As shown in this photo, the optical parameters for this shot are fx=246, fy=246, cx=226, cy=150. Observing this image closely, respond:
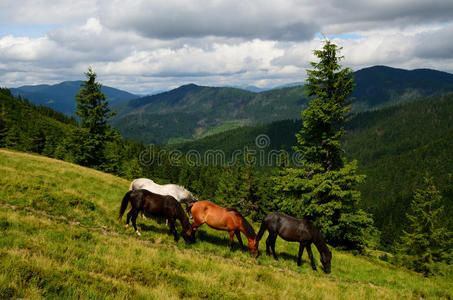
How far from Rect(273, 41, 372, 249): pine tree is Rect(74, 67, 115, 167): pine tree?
31.6 m

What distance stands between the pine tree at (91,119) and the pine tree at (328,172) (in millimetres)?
31639

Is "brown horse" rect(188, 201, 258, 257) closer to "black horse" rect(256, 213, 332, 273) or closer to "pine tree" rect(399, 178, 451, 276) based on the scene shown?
"black horse" rect(256, 213, 332, 273)

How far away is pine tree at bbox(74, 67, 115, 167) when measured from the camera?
3897 cm

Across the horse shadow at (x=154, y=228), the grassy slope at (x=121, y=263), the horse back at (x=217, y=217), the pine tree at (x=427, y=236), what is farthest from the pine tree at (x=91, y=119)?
the pine tree at (x=427, y=236)

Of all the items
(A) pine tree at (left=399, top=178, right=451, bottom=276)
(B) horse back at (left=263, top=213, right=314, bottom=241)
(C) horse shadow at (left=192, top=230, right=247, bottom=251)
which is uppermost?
(B) horse back at (left=263, top=213, right=314, bottom=241)

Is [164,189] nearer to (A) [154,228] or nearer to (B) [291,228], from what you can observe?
(A) [154,228]

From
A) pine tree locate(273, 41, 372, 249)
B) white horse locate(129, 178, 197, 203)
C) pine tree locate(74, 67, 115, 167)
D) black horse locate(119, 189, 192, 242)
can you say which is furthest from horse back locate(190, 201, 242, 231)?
pine tree locate(74, 67, 115, 167)

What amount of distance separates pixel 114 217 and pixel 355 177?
1700 centimetres

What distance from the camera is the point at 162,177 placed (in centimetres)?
10325

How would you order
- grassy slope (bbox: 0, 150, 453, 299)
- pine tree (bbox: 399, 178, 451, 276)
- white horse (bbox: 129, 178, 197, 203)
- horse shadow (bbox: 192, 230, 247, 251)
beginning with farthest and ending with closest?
pine tree (bbox: 399, 178, 451, 276) → white horse (bbox: 129, 178, 197, 203) → horse shadow (bbox: 192, 230, 247, 251) → grassy slope (bbox: 0, 150, 453, 299)

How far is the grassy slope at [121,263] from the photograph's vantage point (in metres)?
5.82

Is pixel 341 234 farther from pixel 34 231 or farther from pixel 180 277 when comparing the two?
pixel 34 231

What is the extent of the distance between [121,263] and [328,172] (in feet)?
54.5

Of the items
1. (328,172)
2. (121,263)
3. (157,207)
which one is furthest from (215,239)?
(328,172)
